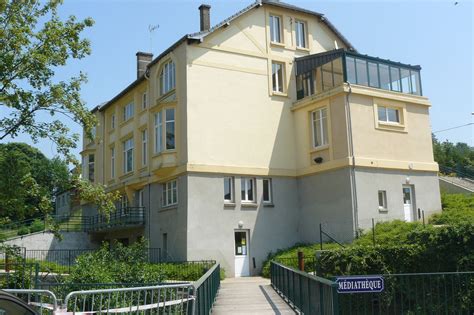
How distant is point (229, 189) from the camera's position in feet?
91.4

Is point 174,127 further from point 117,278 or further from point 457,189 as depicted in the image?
point 457,189

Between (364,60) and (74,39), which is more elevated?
(364,60)

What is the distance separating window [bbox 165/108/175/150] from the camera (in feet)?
93.4

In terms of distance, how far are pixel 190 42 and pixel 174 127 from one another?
15.2 feet

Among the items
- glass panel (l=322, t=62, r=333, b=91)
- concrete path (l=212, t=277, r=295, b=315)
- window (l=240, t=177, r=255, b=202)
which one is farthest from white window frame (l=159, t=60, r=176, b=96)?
concrete path (l=212, t=277, r=295, b=315)

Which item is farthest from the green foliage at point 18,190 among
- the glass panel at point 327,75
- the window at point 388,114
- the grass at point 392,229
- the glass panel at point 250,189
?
the window at point 388,114

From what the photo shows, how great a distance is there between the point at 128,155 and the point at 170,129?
26.3 feet

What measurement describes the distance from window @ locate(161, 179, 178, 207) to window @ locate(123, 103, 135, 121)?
8.29 meters

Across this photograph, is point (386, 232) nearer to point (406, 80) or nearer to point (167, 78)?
point (406, 80)

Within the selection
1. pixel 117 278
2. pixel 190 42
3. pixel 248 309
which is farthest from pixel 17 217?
pixel 190 42

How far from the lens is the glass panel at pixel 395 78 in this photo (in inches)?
1132

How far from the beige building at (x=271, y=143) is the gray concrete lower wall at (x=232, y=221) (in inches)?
2.2

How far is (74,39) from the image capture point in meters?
15.6

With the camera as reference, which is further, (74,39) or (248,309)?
(74,39)
